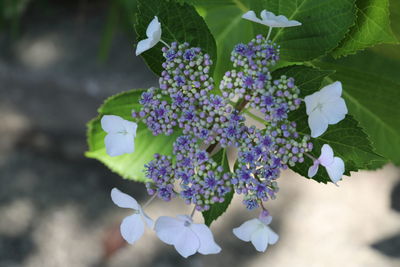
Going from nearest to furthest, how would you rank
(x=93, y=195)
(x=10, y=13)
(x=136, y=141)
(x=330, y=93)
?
(x=330, y=93) → (x=136, y=141) → (x=10, y=13) → (x=93, y=195)

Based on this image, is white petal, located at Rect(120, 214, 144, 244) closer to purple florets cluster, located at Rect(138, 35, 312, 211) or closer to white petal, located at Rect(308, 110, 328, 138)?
purple florets cluster, located at Rect(138, 35, 312, 211)

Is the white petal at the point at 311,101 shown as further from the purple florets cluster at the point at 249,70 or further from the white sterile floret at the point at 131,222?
the white sterile floret at the point at 131,222

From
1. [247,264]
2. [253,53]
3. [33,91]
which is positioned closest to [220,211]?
[253,53]

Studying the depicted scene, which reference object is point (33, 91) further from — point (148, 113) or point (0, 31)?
point (148, 113)

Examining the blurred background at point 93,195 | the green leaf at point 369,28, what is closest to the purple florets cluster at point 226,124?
the green leaf at point 369,28

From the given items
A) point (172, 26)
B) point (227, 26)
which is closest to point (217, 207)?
point (172, 26)

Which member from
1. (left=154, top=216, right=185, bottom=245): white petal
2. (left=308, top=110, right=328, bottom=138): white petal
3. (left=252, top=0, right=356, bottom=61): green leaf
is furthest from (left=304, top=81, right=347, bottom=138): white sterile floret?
(left=154, top=216, right=185, bottom=245): white petal

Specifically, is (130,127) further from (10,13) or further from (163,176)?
(10,13)

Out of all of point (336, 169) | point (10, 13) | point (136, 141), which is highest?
point (336, 169)
